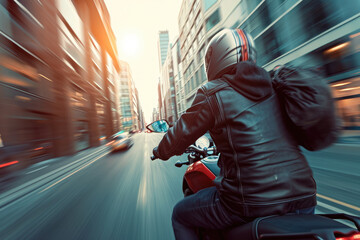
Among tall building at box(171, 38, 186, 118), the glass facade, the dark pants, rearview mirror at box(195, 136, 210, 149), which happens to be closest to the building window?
the glass facade

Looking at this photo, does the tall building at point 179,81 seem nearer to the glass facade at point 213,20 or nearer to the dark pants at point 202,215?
the glass facade at point 213,20

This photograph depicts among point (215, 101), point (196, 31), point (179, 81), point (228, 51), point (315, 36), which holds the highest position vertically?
point (196, 31)

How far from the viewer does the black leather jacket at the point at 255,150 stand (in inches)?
35.4

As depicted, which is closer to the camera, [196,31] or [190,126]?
[190,126]

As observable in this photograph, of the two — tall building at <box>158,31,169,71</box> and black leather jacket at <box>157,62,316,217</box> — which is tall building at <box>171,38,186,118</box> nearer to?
black leather jacket at <box>157,62,316,217</box>

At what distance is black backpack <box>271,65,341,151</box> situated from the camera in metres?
0.87

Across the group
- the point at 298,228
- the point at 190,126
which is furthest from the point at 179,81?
the point at 298,228

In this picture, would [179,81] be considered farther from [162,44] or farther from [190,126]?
[162,44]

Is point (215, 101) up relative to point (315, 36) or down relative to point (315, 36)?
down

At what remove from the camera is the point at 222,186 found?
3.35 feet

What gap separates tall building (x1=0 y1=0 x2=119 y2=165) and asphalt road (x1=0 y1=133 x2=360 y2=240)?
3656 millimetres

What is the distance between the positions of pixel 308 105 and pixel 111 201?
3.70 m

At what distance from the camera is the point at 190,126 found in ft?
3.70

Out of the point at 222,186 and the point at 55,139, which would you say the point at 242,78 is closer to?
the point at 222,186
